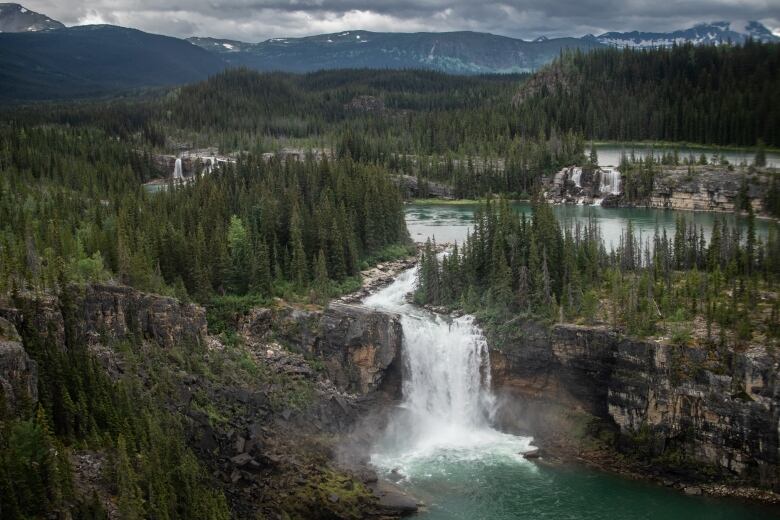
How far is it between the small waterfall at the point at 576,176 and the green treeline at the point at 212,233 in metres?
62.9

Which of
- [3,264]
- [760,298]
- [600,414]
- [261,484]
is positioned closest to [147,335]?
[3,264]

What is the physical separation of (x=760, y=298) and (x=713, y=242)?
14.5m

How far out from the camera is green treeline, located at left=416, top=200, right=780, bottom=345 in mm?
68500

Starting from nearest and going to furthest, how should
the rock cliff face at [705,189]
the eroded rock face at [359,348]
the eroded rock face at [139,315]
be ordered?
the eroded rock face at [139,315]
the eroded rock face at [359,348]
the rock cliff face at [705,189]

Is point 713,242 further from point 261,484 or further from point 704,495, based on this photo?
point 261,484

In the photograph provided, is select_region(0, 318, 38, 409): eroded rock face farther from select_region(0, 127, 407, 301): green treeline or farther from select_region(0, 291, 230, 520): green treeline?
select_region(0, 127, 407, 301): green treeline

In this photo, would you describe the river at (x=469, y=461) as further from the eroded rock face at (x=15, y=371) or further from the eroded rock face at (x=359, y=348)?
the eroded rock face at (x=15, y=371)

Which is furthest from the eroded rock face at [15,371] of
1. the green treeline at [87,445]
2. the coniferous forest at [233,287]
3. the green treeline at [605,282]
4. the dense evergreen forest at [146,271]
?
the green treeline at [605,282]

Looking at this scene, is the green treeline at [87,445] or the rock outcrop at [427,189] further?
the rock outcrop at [427,189]

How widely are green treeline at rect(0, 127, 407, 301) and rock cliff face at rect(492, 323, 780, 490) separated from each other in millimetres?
24300

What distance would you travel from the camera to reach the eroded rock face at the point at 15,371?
1837 inches

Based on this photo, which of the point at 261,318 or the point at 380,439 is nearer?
the point at 380,439

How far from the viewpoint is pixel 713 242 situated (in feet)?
282

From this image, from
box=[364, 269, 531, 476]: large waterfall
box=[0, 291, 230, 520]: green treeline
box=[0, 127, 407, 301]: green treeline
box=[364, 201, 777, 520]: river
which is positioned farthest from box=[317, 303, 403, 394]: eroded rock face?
box=[0, 291, 230, 520]: green treeline
